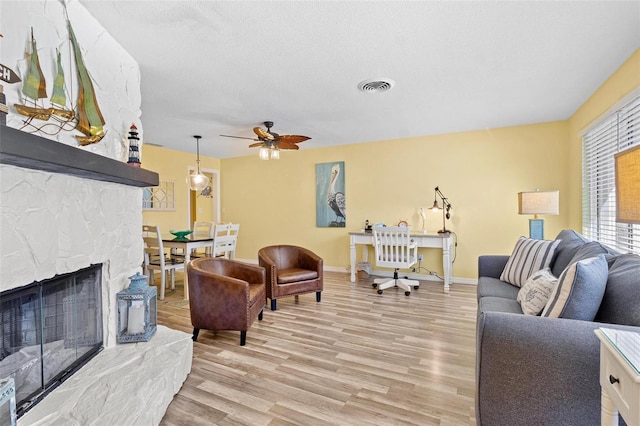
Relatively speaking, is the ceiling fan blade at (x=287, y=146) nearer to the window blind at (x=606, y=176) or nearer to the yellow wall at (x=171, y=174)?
the yellow wall at (x=171, y=174)

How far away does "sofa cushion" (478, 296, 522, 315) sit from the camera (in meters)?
1.93

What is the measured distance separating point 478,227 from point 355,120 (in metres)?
2.47

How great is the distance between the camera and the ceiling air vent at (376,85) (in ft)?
8.65

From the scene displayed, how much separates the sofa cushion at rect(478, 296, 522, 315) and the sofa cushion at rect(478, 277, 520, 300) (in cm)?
13

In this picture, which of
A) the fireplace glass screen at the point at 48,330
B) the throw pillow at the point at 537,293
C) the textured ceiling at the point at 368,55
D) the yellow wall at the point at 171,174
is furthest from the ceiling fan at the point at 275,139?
the throw pillow at the point at 537,293

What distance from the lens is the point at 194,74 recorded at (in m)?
2.54

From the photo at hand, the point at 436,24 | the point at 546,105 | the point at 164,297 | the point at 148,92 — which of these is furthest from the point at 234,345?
the point at 546,105

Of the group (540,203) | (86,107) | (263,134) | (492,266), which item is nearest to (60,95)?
(86,107)

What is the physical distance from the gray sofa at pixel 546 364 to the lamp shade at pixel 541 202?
2.10 m

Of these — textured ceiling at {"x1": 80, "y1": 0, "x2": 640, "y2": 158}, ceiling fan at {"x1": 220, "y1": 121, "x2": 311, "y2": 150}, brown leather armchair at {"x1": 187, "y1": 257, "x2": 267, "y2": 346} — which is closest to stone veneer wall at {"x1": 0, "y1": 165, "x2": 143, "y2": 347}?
brown leather armchair at {"x1": 187, "y1": 257, "x2": 267, "y2": 346}

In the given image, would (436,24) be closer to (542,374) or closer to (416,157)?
(542,374)

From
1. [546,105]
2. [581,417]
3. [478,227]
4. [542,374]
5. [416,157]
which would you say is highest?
[546,105]

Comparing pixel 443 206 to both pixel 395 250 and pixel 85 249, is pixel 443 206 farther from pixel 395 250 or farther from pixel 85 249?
pixel 85 249

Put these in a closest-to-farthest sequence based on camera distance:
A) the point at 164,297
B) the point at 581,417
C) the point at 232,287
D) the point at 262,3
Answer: the point at 581,417
the point at 262,3
the point at 232,287
the point at 164,297
